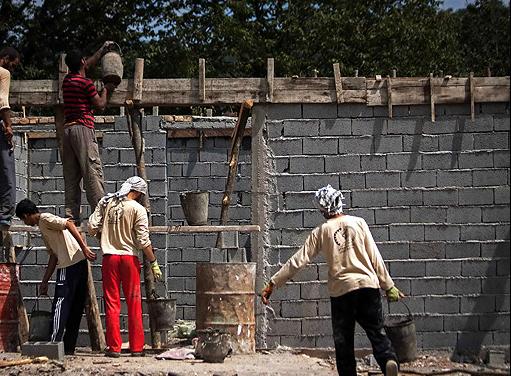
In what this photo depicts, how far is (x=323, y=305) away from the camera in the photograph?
10047mm

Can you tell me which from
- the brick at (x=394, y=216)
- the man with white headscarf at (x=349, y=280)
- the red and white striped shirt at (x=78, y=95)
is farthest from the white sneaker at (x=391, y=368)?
the red and white striped shirt at (x=78, y=95)

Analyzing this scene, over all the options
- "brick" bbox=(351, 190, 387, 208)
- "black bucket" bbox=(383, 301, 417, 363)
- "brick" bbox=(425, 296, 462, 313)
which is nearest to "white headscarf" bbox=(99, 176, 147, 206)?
"brick" bbox=(351, 190, 387, 208)

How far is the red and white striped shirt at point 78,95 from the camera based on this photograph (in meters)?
10.2

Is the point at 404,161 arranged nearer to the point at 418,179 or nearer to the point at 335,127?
the point at 418,179

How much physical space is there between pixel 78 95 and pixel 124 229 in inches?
60.4

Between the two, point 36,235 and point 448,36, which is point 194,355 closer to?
point 36,235

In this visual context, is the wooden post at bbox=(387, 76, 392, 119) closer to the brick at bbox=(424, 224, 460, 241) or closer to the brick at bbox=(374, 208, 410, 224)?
the brick at bbox=(374, 208, 410, 224)

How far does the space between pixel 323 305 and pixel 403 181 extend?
146cm

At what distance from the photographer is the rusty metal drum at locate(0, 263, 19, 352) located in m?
10.3

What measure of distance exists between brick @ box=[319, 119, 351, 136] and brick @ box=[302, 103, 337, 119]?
0.05 meters

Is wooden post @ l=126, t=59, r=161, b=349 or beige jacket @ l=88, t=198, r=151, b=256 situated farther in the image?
wooden post @ l=126, t=59, r=161, b=349

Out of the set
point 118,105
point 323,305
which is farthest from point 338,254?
point 118,105

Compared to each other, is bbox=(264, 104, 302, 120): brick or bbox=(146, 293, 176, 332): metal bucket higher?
bbox=(264, 104, 302, 120): brick

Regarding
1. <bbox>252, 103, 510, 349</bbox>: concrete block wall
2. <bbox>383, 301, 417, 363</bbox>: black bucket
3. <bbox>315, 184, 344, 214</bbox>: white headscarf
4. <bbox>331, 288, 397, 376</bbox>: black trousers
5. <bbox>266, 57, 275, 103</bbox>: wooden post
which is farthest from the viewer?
<bbox>266, 57, 275, 103</bbox>: wooden post
